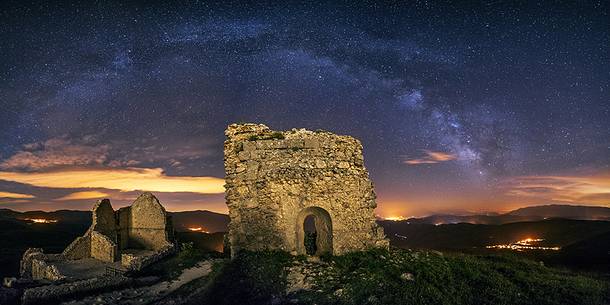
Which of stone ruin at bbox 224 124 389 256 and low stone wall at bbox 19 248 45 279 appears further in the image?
low stone wall at bbox 19 248 45 279

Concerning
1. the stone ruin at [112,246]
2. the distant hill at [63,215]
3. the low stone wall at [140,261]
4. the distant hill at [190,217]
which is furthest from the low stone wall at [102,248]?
the distant hill at [63,215]

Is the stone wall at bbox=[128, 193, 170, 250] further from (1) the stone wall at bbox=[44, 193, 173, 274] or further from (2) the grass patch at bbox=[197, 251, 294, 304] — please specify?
(2) the grass patch at bbox=[197, 251, 294, 304]

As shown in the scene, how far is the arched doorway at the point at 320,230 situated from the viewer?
1502 centimetres

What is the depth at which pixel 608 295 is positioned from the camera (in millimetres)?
10656

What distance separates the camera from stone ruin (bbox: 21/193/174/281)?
2005cm

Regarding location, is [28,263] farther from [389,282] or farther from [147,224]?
[389,282]

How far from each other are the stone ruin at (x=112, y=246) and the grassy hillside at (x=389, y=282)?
32.4ft

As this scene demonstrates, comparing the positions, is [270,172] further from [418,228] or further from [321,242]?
[418,228]

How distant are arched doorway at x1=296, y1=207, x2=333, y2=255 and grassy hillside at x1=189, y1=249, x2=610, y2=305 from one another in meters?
1.19

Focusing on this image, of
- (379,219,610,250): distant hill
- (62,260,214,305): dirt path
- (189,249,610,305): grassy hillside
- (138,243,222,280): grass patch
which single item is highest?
(189,249,610,305): grassy hillside

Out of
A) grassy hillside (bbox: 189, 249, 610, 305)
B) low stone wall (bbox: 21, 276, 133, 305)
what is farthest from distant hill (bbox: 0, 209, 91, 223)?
grassy hillside (bbox: 189, 249, 610, 305)

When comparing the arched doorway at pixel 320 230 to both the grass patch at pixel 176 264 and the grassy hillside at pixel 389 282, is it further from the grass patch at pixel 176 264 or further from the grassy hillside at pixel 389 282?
the grass patch at pixel 176 264

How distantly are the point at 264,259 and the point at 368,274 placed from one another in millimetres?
3844

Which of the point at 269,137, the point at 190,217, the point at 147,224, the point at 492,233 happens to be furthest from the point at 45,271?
the point at 190,217
